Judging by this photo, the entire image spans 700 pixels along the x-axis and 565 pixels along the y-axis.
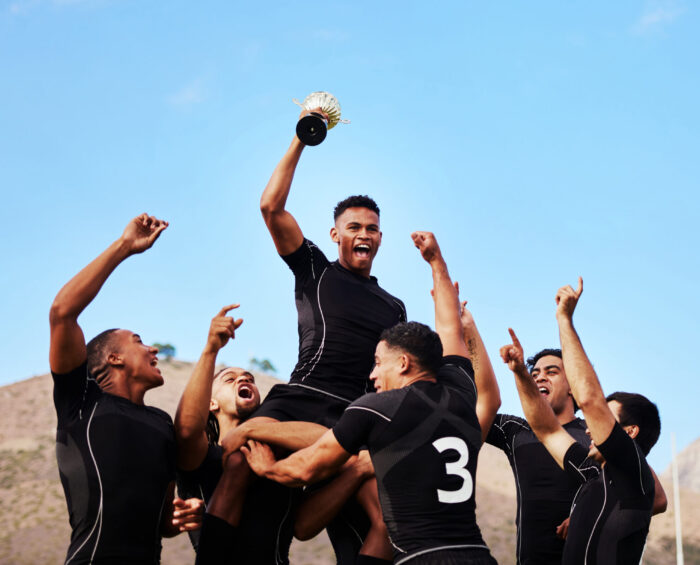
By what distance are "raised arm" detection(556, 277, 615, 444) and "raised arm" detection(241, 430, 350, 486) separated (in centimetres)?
227

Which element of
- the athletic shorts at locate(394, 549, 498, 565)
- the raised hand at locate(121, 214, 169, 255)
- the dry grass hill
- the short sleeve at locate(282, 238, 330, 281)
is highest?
the dry grass hill

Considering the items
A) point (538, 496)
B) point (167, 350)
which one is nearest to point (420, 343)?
point (538, 496)

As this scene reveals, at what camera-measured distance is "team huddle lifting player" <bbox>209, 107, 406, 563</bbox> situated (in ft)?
23.2

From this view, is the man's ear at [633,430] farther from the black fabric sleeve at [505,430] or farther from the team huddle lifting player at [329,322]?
the team huddle lifting player at [329,322]

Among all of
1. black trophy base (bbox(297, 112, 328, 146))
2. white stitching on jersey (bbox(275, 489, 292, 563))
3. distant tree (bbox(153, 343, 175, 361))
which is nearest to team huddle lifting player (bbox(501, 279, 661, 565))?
white stitching on jersey (bbox(275, 489, 292, 563))

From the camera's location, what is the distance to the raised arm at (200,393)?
20.8 ft

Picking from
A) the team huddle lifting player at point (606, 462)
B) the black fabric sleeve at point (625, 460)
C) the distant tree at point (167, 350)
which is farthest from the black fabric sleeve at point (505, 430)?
the distant tree at point (167, 350)

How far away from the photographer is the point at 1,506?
2940 inches

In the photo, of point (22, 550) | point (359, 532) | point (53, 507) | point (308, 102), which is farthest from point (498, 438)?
point (53, 507)

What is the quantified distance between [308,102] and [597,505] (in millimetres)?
4428

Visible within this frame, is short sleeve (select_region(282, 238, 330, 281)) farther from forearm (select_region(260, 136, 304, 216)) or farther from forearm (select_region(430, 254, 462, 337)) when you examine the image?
forearm (select_region(430, 254, 462, 337))

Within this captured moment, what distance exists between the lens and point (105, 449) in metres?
5.99

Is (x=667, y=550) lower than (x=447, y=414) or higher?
higher

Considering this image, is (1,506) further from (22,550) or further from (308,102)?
(308,102)
